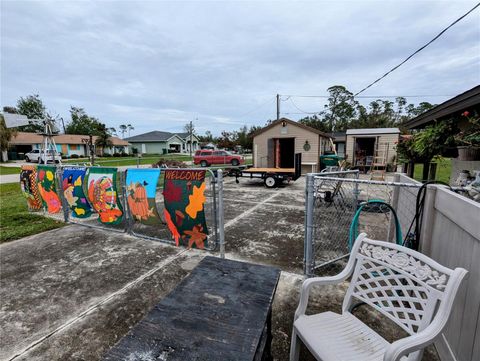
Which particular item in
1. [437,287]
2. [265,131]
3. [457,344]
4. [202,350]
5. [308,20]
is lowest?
[457,344]

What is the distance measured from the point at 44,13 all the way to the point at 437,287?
368 inches

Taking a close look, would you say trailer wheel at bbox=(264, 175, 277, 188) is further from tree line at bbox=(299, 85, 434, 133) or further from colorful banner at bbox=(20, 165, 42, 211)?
tree line at bbox=(299, 85, 434, 133)

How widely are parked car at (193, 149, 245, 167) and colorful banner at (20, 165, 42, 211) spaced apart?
1609 cm

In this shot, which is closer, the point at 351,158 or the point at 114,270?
the point at 114,270

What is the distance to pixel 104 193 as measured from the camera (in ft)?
15.0

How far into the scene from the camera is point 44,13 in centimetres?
607

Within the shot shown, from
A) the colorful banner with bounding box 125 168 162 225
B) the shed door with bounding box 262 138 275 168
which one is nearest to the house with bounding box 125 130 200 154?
the shed door with bounding box 262 138 275 168

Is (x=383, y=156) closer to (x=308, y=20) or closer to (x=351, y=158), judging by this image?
(x=351, y=158)

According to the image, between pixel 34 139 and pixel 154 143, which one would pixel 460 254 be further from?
pixel 154 143

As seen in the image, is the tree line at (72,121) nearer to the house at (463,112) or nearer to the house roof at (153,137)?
the house roof at (153,137)

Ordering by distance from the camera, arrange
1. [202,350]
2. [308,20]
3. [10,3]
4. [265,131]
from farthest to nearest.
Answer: [265,131] → [308,20] → [10,3] → [202,350]

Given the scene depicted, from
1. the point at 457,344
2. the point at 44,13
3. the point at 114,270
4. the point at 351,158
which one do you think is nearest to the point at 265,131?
the point at 351,158

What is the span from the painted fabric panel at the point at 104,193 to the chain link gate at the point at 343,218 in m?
3.60

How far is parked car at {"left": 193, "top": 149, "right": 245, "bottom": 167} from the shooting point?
22.0 metres
